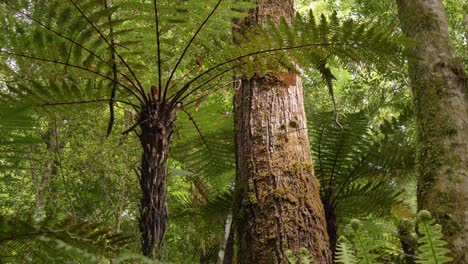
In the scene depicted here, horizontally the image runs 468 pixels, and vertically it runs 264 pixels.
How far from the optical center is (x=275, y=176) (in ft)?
6.16

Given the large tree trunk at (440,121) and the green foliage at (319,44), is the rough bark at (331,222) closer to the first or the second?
the large tree trunk at (440,121)

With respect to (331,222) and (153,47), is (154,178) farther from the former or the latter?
(331,222)

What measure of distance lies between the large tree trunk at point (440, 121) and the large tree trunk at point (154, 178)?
1.17 m

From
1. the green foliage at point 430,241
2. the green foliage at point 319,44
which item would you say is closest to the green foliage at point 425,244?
the green foliage at point 430,241

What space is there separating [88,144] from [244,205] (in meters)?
3.97

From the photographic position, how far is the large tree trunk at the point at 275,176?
1713 mm

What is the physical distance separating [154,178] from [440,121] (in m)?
1.68

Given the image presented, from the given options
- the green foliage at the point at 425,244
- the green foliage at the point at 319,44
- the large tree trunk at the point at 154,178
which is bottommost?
the green foliage at the point at 425,244

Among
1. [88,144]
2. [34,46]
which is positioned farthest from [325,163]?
[88,144]

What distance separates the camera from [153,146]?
5.49 feet

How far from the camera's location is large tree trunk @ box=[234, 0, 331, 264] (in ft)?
5.62

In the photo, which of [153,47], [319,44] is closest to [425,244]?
[319,44]

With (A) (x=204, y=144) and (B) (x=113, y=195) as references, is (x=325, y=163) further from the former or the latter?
(B) (x=113, y=195)

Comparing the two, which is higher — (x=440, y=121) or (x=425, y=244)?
(x=440, y=121)
